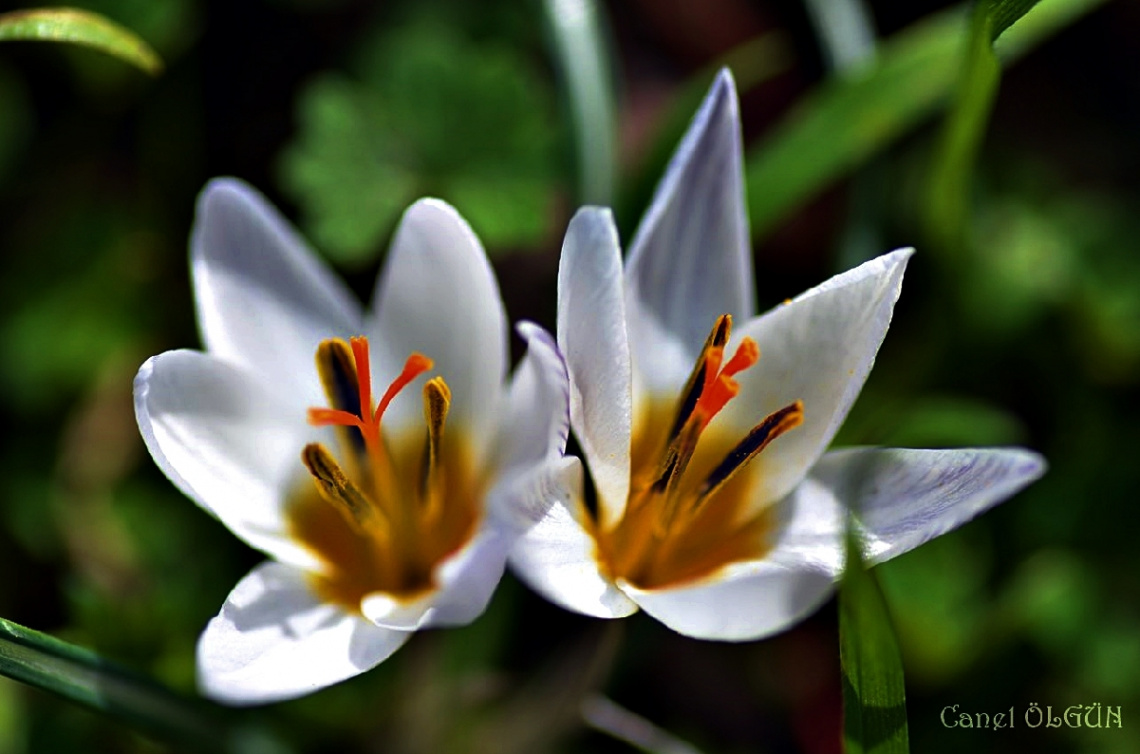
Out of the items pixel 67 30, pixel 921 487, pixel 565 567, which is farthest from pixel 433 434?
pixel 67 30

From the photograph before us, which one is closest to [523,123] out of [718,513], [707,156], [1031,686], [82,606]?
[707,156]

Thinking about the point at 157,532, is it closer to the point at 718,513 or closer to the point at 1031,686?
the point at 718,513

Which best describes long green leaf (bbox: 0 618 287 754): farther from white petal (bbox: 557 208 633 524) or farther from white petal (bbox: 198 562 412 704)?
white petal (bbox: 557 208 633 524)

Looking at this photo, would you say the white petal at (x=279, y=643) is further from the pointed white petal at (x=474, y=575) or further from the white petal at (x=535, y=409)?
the white petal at (x=535, y=409)

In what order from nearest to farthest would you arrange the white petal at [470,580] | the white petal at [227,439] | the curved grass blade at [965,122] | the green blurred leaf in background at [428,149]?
1. the white petal at [470,580]
2. the white petal at [227,439]
3. the curved grass blade at [965,122]
4. the green blurred leaf in background at [428,149]

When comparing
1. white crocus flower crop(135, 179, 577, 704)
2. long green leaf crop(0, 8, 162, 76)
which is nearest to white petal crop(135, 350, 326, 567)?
white crocus flower crop(135, 179, 577, 704)

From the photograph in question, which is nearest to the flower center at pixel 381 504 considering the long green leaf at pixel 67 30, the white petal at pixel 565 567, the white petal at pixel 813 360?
the white petal at pixel 565 567
